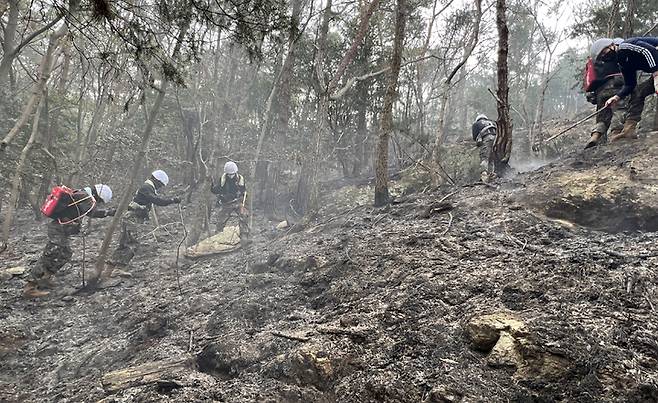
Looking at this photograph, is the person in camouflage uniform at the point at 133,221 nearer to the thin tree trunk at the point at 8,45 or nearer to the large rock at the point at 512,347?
the thin tree trunk at the point at 8,45

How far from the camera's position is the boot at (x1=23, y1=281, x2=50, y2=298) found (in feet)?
22.0

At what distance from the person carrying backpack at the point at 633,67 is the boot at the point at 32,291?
9.48m

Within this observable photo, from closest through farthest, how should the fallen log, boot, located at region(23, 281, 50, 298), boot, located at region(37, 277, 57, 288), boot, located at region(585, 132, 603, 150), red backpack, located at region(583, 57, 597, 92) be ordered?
the fallen log, red backpack, located at region(583, 57, 597, 92), boot, located at region(585, 132, 603, 150), boot, located at region(23, 281, 50, 298), boot, located at region(37, 277, 57, 288)

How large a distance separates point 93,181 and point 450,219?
12.7 meters

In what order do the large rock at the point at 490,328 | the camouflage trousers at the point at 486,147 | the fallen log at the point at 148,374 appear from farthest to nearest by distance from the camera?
1. the camouflage trousers at the point at 486,147
2. the fallen log at the point at 148,374
3. the large rock at the point at 490,328

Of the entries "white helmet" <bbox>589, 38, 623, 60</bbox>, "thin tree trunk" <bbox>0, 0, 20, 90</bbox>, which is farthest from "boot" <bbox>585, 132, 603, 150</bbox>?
"thin tree trunk" <bbox>0, 0, 20, 90</bbox>

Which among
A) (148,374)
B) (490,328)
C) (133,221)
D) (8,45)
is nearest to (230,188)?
(133,221)

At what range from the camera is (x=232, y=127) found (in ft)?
48.5

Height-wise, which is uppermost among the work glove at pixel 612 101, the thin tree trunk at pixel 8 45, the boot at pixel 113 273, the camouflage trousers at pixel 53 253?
the thin tree trunk at pixel 8 45

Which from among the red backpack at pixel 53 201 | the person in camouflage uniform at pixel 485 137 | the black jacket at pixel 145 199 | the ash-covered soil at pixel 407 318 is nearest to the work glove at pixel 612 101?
the ash-covered soil at pixel 407 318

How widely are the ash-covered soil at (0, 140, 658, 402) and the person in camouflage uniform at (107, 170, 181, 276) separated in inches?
54.0

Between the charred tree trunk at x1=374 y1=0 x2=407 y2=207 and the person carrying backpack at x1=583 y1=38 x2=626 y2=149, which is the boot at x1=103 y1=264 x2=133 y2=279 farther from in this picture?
the person carrying backpack at x1=583 y1=38 x2=626 y2=149

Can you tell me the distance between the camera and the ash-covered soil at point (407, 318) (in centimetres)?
261

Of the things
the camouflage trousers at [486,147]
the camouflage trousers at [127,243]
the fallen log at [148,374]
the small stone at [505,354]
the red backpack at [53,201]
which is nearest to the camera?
the small stone at [505,354]
